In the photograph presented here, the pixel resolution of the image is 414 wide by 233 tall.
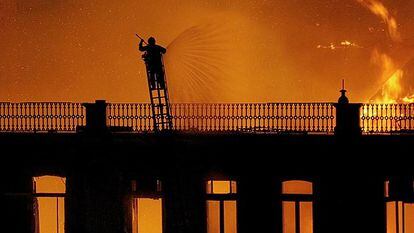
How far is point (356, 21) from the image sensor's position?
108 ft

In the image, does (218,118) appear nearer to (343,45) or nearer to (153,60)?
(153,60)

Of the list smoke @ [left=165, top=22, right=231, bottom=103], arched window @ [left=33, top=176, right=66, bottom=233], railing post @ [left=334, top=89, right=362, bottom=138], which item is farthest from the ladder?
arched window @ [left=33, top=176, right=66, bottom=233]

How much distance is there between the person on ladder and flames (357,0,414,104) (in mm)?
10278

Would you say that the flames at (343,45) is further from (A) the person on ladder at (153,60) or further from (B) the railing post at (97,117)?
(B) the railing post at (97,117)

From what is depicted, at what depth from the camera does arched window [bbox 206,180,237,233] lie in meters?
25.5

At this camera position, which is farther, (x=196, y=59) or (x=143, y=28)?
(x=143, y=28)

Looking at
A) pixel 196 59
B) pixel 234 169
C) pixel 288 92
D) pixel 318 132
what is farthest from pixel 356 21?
pixel 234 169

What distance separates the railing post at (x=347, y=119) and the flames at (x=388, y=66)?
27.0ft

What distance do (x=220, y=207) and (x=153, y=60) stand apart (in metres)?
4.81

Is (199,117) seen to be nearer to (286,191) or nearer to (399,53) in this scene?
(286,191)

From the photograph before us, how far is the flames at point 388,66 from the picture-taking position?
32469mm

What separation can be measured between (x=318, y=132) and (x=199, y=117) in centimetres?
364

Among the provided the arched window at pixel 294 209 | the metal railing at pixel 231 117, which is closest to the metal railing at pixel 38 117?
the metal railing at pixel 231 117

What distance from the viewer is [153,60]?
25672 millimetres
